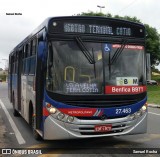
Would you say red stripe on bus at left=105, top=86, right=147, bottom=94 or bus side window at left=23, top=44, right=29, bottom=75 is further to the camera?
bus side window at left=23, top=44, right=29, bottom=75

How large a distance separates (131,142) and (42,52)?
3.11m

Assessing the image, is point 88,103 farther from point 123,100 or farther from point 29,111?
point 29,111

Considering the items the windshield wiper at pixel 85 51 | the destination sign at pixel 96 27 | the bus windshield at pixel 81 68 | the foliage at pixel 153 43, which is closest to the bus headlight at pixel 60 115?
the bus windshield at pixel 81 68

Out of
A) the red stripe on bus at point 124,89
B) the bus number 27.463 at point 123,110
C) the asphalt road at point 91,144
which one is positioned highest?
the red stripe on bus at point 124,89

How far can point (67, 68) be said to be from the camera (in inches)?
351

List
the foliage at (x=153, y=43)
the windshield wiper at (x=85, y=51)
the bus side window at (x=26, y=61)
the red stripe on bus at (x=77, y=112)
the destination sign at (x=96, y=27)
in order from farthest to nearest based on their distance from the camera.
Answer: the foliage at (x=153, y=43) < the bus side window at (x=26, y=61) < the destination sign at (x=96, y=27) < the windshield wiper at (x=85, y=51) < the red stripe on bus at (x=77, y=112)

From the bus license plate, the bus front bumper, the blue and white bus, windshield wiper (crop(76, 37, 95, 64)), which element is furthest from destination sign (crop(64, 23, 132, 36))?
the bus license plate

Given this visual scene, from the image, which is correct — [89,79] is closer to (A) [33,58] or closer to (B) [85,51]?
(B) [85,51]

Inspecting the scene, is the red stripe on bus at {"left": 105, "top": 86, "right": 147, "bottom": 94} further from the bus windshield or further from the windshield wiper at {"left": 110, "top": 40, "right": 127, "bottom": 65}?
the windshield wiper at {"left": 110, "top": 40, "right": 127, "bottom": 65}

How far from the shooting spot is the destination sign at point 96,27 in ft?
29.8

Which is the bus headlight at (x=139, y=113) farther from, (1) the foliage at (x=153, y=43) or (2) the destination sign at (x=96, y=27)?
(1) the foliage at (x=153, y=43)

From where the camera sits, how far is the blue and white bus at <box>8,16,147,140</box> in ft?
28.9

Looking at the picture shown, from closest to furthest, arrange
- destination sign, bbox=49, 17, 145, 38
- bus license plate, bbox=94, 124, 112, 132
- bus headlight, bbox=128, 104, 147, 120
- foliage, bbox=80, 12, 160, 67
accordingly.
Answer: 1. bus license plate, bbox=94, 124, 112, 132
2. destination sign, bbox=49, 17, 145, 38
3. bus headlight, bbox=128, 104, 147, 120
4. foliage, bbox=80, 12, 160, 67

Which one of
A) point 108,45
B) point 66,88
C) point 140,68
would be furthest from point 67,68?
point 140,68
